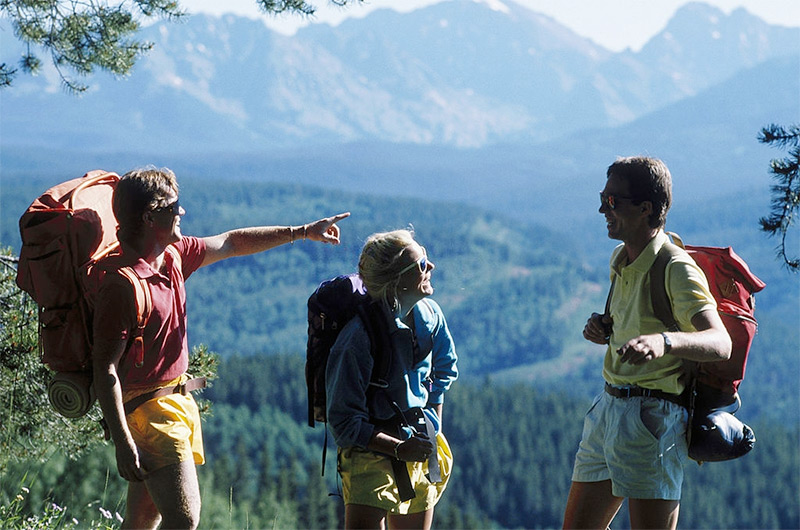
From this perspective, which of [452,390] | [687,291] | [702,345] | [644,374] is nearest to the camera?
[702,345]

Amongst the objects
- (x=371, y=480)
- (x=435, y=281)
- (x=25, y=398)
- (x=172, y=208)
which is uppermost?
(x=172, y=208)

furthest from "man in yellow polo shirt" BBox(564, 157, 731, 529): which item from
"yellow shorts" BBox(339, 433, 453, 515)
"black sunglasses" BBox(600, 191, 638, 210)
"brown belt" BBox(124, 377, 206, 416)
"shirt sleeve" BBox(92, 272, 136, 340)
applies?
"shirt sleeve" BBox(92, 272, 136, 340)

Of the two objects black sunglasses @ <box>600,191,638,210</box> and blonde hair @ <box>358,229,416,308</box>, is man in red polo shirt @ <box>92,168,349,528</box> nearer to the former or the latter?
blonde hair @ <box>358,229,416,308</box>

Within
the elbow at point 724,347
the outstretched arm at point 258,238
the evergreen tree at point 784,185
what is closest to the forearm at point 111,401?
the outstretched arm at point 258,238

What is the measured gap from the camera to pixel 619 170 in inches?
98.7

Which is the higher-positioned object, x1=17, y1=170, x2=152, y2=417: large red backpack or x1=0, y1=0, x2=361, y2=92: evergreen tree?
x1=0, y1=0, x2=361, y2=92: evergreen tree

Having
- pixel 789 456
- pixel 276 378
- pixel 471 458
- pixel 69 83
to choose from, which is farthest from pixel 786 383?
pixel 69 83

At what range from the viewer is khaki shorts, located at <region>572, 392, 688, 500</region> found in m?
2.46

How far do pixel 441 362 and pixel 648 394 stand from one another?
0.60 metres

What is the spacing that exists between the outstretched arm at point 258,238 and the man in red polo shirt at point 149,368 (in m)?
0.35

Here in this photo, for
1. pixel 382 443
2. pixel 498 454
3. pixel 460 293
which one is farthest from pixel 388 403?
pixel 460 293

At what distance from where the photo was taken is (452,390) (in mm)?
88625

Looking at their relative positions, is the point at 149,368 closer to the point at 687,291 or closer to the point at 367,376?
the point at 367,376

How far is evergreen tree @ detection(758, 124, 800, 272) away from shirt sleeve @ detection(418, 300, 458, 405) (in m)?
1.88
